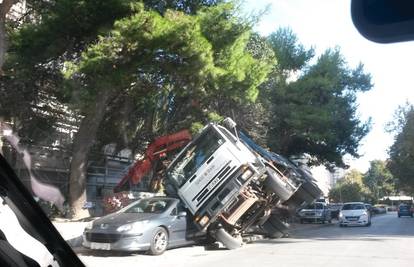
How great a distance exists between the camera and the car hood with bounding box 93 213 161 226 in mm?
12938

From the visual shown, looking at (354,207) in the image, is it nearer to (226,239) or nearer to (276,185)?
(276,185)

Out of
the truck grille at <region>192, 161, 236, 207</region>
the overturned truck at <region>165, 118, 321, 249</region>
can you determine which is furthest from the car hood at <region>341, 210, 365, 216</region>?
the truck grille at <region>192, 161, 236, 207</region>

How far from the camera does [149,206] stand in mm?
14438

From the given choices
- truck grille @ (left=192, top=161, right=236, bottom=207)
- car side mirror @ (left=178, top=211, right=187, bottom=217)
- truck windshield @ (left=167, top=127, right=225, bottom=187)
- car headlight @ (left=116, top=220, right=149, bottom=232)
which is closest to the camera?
car headlight @ (left=116, top=220, right=149, bottom=232)

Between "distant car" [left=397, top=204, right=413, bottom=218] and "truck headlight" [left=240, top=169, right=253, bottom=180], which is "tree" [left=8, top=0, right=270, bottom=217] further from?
"distant car" [left=397, top=204, right=413, bottom=218]

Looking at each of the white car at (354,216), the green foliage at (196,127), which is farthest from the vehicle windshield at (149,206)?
the white car at (354,216)

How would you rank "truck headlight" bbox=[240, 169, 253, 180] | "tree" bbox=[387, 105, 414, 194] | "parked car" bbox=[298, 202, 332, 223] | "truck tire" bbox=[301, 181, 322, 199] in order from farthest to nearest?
"tree" bbox=[387, 105, 414, 194]
"parked car" bbox=[298, 202, 332, 223]
"truck tire" bbox=[301, 181, 322, 199]
"truck headlight" bbox=[240, 169, 253, 180]

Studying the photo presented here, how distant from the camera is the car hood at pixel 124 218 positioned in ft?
42.4

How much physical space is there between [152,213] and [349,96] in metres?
24.9

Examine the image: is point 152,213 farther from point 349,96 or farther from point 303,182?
point 349,96

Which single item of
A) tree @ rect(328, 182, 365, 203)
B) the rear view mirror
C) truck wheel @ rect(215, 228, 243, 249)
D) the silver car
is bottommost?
truck wheel @ rect(215, 228, 243, 249)

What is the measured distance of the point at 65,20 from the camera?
1947cm

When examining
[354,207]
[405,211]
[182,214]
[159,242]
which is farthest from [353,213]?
[405,211]

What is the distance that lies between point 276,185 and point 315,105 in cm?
1835
